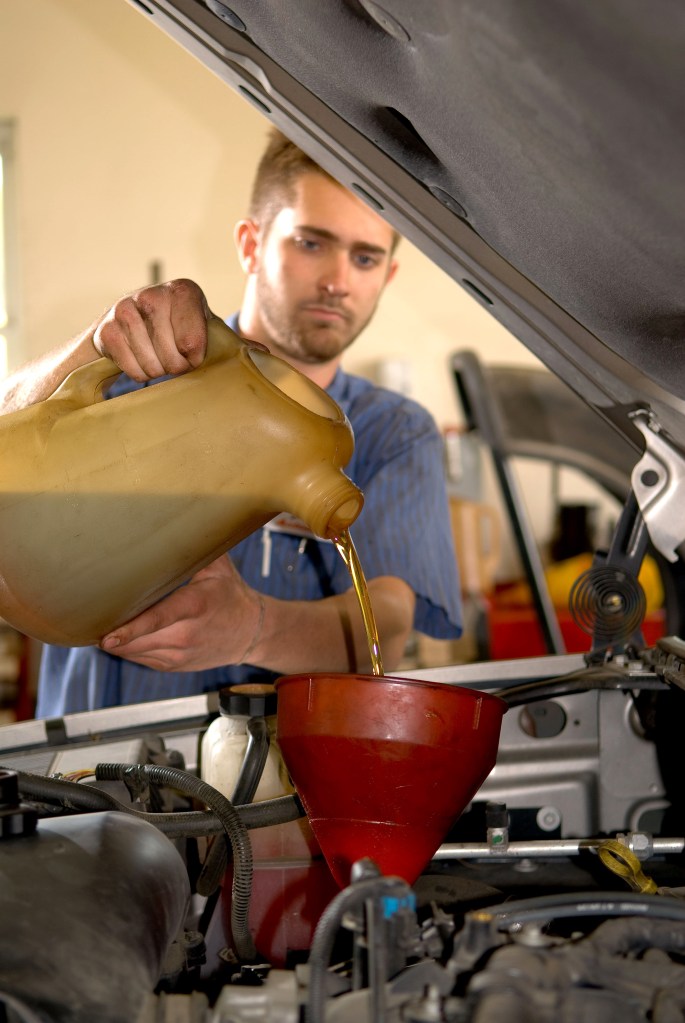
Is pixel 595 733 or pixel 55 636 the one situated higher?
pixel 55 636

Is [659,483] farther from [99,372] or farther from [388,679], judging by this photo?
[99,372]

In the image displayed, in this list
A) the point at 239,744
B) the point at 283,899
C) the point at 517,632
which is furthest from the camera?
the point at 517,632

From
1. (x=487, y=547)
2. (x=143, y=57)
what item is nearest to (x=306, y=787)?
(x=487, y=547)

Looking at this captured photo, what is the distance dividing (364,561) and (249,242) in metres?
0.59

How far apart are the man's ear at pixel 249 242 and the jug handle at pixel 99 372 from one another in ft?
2.85

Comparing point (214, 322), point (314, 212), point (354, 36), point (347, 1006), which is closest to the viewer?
point (347, 1006)

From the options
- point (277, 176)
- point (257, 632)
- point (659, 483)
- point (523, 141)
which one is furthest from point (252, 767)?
point (277, 176)

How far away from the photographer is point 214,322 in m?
0.88

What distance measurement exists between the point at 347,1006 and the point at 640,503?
1.76 ft

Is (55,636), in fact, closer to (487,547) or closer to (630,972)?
(630,972)

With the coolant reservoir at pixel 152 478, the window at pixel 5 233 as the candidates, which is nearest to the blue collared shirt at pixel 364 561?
the coolant reservoir at pixel 152 478

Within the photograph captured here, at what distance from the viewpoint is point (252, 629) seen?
1135 millimetres

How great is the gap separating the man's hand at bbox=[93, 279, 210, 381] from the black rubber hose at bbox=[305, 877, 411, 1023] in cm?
47

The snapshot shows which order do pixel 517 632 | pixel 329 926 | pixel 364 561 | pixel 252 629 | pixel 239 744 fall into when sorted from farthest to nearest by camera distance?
pixel 517 632 → pixel 364 561 → pixel 252 629 → pixel 239 744 → pixel 329 926
